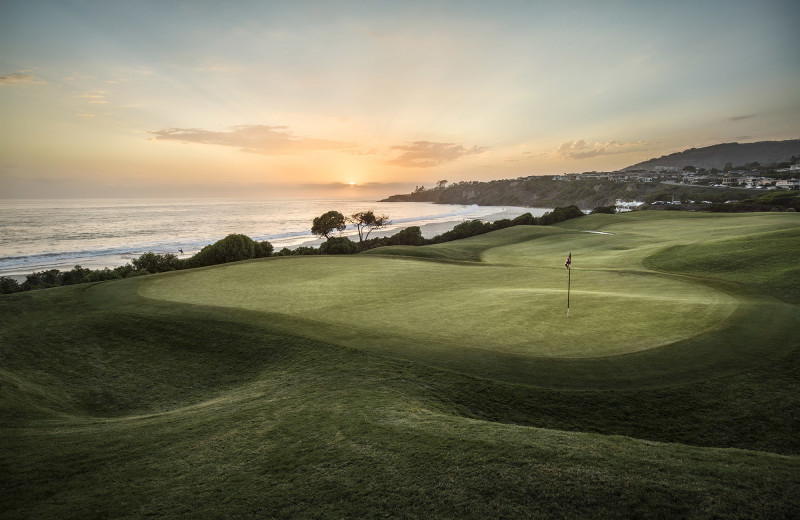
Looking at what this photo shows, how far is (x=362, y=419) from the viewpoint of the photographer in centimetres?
776

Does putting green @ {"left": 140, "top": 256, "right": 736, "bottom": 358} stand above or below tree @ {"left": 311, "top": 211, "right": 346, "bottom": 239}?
below

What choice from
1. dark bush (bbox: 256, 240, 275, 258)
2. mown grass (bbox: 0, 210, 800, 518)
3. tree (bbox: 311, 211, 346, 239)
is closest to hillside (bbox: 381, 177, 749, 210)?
tree (bbox: 311, 211, 346, 239)

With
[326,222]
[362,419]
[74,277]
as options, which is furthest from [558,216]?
[362,419]

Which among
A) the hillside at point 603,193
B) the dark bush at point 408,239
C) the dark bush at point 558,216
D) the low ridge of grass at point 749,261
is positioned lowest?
the low ridge of grass at point 749,261

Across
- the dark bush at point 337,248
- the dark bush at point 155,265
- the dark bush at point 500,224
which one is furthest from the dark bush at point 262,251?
the dark bush at point 500,224

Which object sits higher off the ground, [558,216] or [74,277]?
[558,216]

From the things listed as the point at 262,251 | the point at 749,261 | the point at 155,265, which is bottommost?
the point at 749,261

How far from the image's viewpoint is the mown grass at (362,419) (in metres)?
5.32

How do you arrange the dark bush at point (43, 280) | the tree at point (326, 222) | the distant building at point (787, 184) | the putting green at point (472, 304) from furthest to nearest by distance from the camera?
the distant building at point (787, 184)
the tree at point (326, 222)
the dark bush at point (43, 280)
the putting green at point (472, 304)

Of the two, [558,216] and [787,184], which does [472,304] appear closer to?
[558,216]

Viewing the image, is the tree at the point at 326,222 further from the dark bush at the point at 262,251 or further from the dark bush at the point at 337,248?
the dark bush at the point at 262,251

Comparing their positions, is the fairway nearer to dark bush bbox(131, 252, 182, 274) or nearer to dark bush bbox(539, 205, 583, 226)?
dark bush bbox(131, 252, 182, 274)

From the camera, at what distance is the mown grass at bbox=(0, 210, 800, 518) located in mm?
5324

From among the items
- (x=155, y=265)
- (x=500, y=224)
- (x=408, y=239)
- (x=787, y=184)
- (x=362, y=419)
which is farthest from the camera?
(x=787, y=184)
